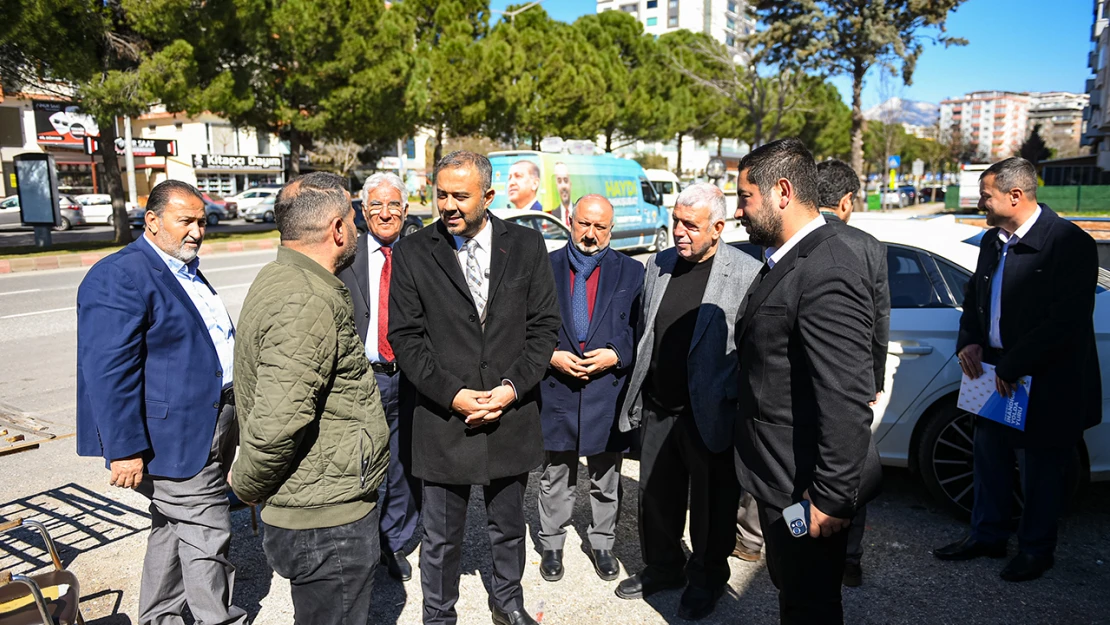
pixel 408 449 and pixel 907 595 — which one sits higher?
pixel 408 449

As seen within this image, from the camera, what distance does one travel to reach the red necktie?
3859 mm

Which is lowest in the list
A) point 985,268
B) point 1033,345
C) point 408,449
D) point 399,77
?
point 408,449

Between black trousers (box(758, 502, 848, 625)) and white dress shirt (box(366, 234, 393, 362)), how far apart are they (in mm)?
2257

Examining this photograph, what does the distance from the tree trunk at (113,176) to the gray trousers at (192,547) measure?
18.0 m

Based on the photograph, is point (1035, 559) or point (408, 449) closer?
point (1035, 559)

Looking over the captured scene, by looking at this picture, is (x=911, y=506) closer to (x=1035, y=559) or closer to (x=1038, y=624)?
(x=1035, y=559)

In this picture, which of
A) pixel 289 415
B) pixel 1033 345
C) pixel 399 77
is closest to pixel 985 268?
pixel 1033 345

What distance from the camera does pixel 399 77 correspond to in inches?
987

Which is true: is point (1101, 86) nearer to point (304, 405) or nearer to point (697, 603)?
point (697, 603)

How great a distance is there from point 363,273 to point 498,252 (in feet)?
3.63

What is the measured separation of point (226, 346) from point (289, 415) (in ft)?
3.57

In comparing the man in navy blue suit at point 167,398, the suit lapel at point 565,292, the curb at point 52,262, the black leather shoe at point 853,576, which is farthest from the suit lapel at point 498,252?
the curb at point 52,262

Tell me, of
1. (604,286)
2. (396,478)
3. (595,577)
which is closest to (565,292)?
(604,286)

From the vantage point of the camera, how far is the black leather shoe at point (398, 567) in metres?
3.75
